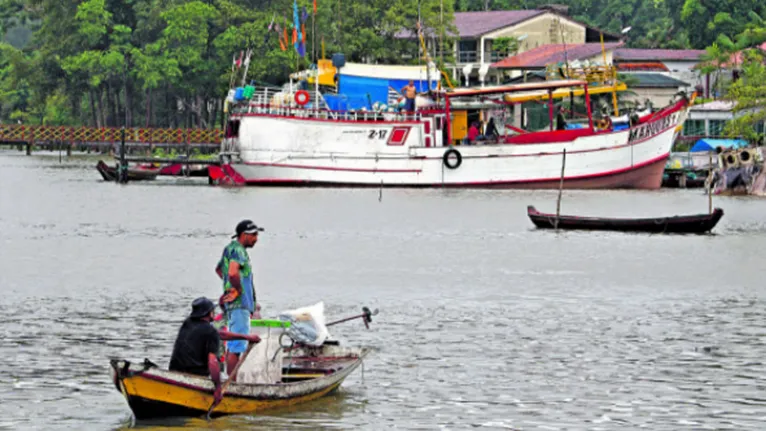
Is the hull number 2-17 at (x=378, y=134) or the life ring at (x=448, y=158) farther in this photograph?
the hull number 2-17 at (x=378, y=134)

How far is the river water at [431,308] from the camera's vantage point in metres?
19.1

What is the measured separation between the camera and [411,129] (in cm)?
6819

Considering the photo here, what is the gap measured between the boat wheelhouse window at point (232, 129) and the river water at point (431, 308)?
40.0ft

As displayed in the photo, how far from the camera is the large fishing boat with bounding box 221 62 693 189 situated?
67.6 m

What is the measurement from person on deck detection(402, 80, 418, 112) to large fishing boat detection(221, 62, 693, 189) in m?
0.52

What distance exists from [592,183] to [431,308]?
4147 cm

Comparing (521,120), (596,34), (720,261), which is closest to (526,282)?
(720,261)

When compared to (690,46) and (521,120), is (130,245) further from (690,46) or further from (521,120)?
(690,46)

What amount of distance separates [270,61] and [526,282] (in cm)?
6939

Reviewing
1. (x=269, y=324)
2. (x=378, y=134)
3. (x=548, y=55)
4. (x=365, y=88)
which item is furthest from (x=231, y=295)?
(x=548, y=55)

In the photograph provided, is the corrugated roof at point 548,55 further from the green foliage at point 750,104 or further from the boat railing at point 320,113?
the boat railing at point 320,113

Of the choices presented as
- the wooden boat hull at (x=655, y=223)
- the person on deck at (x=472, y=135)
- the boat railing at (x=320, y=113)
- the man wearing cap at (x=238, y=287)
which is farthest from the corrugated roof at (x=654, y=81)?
the man wearing cap at (x=238, y=287)

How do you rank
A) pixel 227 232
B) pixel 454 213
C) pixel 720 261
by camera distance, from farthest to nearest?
pixel 454 213 < pixel 227 232 < pixel 720 261

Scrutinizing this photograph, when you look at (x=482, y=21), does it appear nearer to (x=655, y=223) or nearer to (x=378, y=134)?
(x=378, y=134)
